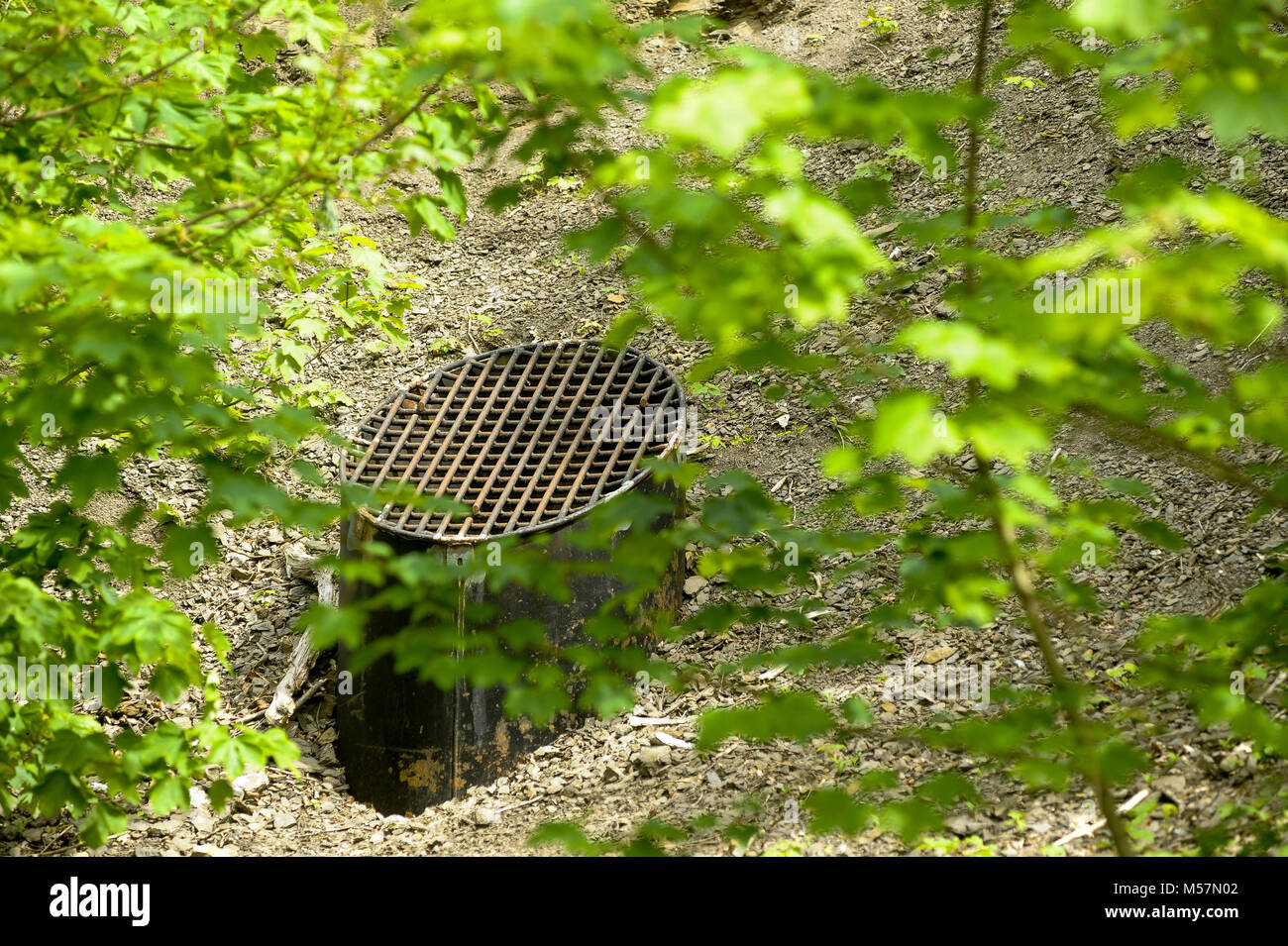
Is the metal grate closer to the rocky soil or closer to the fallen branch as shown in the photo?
the fallen branch

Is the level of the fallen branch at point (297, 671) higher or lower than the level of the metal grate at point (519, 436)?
lower

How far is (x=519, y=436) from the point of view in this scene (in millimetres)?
4004

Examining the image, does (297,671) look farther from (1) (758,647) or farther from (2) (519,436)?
(1) (758,647)

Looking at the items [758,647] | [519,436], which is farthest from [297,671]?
[758,647]

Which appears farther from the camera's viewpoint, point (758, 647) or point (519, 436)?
point (519, 436)

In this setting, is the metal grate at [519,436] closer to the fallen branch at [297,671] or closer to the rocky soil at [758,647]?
the fallen branch at [297,671]

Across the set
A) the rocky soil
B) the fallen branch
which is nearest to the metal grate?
the fallen branch

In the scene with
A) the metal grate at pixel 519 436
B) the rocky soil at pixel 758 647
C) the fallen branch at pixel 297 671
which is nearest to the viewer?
the rocky soil at pixel 758 647

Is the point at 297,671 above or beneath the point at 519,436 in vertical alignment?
beneath

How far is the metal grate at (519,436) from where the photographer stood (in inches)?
141

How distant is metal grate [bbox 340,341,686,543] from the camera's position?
3.58 m

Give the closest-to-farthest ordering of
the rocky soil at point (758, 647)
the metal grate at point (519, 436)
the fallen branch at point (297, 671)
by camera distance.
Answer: the rocky soil at point (758, 647)
the metal grate at point (519, 436)
the fallen branch at point (297, 671)

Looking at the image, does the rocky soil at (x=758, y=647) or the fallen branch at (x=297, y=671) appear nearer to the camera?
the rocky soil at (x=758, y=647)

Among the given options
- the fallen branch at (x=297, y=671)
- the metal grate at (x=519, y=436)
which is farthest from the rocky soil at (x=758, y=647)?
the metal grate at (x=519, y=436)
